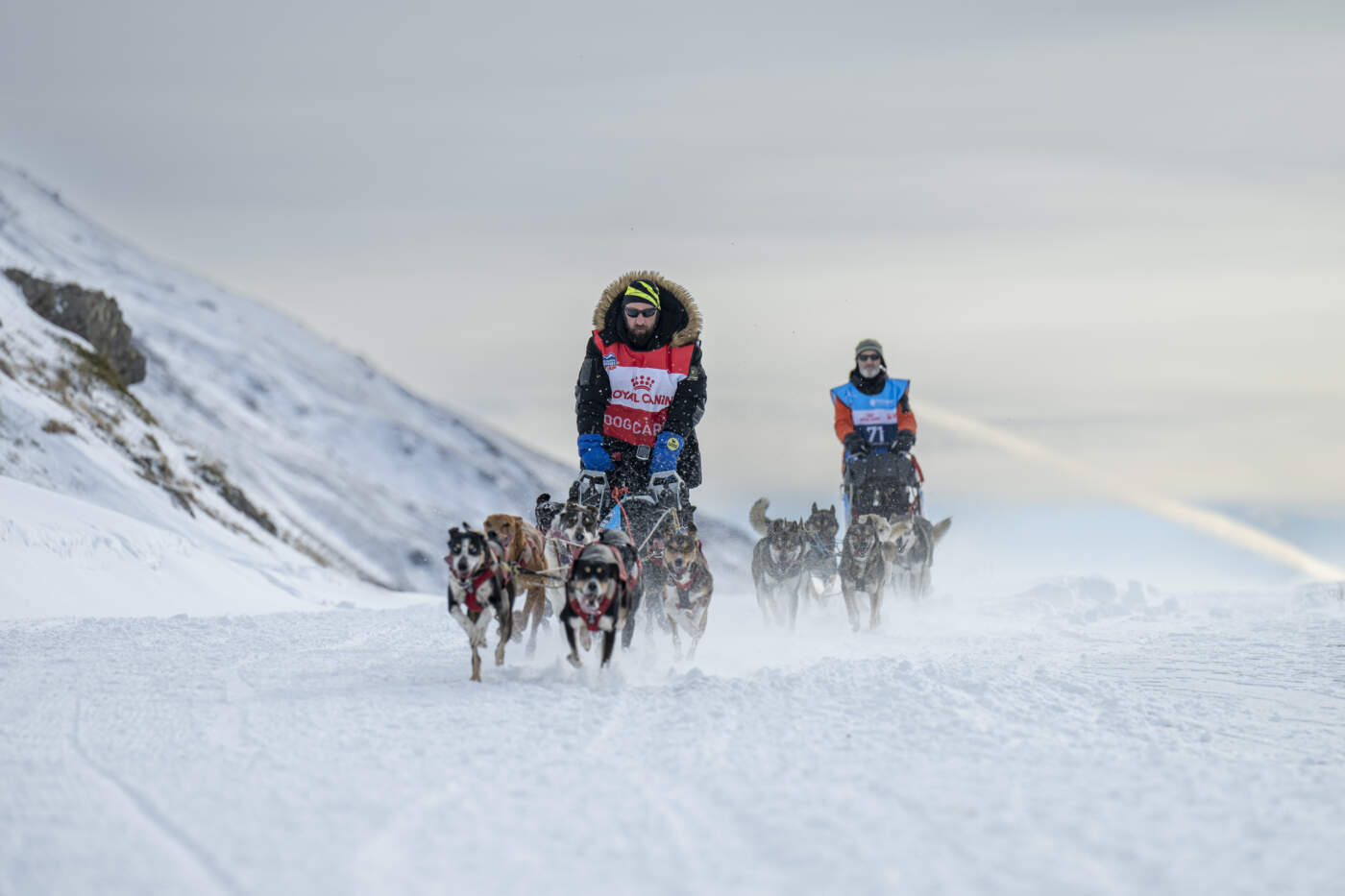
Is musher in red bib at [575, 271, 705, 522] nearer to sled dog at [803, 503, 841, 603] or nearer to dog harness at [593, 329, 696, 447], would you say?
dog harness at [593, 329, 696, 447]

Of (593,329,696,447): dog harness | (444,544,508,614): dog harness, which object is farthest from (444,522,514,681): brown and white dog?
(593,329,696,447): dog harness

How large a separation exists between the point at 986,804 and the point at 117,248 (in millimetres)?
56870

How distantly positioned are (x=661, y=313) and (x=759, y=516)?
322cm

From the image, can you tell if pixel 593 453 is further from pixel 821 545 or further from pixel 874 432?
pixel 874 432

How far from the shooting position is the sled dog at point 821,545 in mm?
12242

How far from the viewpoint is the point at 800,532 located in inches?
464

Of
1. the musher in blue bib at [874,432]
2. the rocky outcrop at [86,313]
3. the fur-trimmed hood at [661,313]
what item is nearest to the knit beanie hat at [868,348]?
the musher in blue bib at [874,432]

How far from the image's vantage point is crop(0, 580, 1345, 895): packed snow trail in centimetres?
361

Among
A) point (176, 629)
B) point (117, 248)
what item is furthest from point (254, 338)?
point (176, 629)

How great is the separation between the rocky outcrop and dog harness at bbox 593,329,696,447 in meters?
21.8

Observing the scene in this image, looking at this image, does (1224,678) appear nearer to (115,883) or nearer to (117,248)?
(115,883)

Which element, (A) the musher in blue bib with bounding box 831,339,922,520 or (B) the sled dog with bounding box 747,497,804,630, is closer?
(B) the sled dog with bounding box 747,497,804,630

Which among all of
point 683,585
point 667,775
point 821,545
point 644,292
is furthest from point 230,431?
point 667,775

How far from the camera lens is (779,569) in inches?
461
